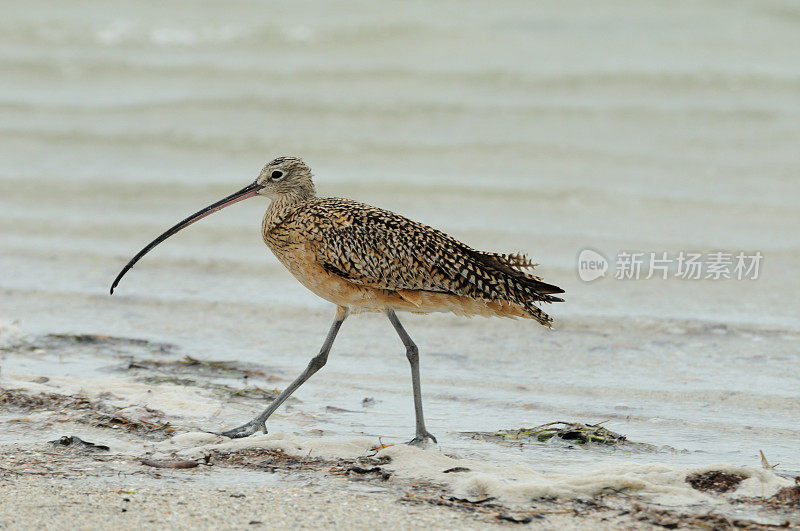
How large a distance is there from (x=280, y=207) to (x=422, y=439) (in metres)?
1.29

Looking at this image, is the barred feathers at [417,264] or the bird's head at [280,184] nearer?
the barred feathers at [417,264]

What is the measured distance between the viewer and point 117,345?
23.0 ft

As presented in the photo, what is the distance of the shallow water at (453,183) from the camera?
6.35m

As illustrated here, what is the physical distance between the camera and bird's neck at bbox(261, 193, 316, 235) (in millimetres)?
5641

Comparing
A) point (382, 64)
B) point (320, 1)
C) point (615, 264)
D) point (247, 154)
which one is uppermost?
point (320, 1)

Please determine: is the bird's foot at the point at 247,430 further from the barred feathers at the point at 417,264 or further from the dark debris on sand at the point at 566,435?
the dark debris on sand at the point at 566,435

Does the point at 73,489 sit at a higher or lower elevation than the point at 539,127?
lower

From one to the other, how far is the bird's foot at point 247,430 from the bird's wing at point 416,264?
2.46 feet

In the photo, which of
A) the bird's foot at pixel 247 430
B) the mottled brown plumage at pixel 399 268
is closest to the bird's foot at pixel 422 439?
the mottled brown plumage at pixel 399 268

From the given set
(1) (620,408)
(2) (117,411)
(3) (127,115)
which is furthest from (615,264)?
(3) (127,115)

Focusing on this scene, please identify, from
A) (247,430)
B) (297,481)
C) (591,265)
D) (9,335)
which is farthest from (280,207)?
(591,265)

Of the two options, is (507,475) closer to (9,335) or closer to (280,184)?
(280,184)

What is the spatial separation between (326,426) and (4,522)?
184cm

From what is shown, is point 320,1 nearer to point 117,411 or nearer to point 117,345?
point 117,345
